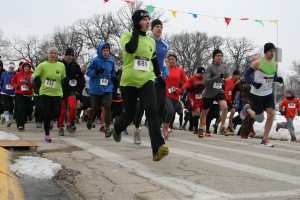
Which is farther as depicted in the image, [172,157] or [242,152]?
[242,152]

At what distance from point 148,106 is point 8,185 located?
181 cm

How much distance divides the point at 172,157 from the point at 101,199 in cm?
231

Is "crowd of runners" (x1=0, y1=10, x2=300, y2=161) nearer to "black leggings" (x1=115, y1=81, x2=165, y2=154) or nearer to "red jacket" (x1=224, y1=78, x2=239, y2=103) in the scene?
"black leggings" (x1=115, y1=81, x2=165, y2=154)

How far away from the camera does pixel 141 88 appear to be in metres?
4.82

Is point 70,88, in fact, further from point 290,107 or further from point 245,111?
point 290,107

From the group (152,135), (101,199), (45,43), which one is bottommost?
(101,199)

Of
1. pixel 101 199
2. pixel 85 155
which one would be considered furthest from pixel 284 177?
pixel 85 155

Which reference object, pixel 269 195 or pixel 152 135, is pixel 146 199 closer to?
pixel 269 195

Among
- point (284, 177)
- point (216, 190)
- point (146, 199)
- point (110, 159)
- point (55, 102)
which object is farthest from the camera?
point (55, 102)

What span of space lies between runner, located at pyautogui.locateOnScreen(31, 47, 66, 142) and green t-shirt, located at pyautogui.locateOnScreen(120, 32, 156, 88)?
270cm

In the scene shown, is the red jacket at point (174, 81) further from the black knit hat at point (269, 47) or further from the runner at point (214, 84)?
the black knit hat at point (269, 47)

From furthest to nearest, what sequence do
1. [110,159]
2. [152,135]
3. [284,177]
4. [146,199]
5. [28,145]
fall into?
1. [28,145]
2. [110,159]
3. [152,135]
4. [284,177]
5. [146,199]

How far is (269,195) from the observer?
3.38 metres

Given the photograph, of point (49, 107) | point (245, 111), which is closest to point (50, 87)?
point (49, 107)
